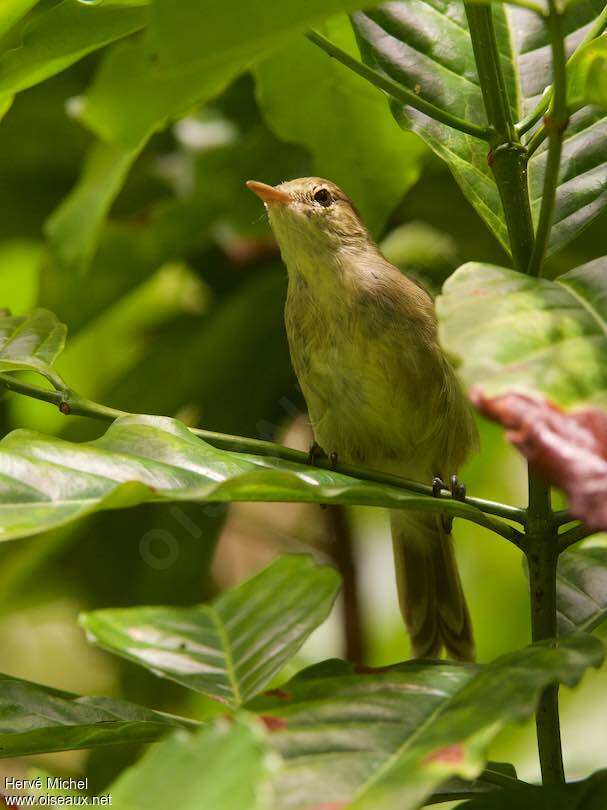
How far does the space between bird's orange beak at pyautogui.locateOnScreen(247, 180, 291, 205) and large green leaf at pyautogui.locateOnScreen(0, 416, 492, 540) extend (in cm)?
117

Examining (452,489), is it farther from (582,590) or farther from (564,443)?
(564,443)

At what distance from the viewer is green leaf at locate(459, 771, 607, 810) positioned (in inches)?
54.6

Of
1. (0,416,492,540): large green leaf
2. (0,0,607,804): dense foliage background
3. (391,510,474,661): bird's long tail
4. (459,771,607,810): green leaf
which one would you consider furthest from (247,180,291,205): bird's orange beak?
(459,771,607,810): green leaf

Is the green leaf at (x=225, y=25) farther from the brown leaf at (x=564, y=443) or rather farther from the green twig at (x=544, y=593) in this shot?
the green twig at (x=544, y=593)

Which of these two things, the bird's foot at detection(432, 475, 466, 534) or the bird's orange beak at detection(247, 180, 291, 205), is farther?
the bird's orange beak at detection(247, 180, 291, 205)

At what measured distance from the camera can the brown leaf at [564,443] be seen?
926 mm

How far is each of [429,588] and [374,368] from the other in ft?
2.55

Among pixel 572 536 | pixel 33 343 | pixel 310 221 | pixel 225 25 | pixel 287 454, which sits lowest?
pixel 572 536

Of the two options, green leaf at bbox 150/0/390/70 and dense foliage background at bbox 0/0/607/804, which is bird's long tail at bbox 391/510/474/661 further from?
green leaf at bbox 150/0/390/70

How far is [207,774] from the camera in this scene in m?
0.93

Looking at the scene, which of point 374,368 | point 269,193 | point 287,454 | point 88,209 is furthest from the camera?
point 269,193

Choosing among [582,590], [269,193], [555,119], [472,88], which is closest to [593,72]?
[555,119]

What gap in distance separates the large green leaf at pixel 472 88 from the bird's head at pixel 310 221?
0.96 meters

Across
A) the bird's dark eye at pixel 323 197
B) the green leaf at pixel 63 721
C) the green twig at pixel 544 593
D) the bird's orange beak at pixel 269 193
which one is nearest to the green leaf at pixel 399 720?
the green twig at pixel 544 593
